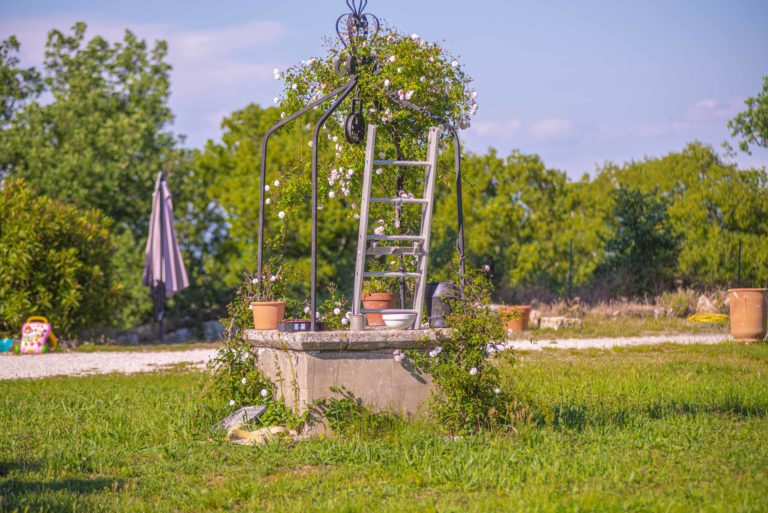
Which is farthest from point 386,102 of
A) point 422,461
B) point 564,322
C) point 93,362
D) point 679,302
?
point 679,302

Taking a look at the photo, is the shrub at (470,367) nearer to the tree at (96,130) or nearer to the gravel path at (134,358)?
the gravel path at (134,358)

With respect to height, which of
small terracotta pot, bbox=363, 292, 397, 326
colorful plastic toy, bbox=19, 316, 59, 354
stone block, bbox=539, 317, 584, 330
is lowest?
colorful plastic toy, bbox=19, 316, 59, 354

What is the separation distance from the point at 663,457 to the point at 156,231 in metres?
12.2

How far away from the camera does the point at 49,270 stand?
48.8ft

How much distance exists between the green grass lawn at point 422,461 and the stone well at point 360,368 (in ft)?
0.84

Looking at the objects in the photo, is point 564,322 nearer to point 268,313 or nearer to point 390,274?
point 268,313

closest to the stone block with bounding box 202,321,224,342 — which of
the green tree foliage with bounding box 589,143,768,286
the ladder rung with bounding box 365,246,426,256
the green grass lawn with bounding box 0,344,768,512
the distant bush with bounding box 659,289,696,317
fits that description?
the distant bush with bounding box 659,289,696,317

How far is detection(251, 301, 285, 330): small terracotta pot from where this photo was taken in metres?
6.69

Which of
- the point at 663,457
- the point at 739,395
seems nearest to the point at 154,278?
the point at 739,395

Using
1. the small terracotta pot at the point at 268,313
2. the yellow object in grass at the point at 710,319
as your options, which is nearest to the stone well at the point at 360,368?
the small terracotta pot at the point at 268,313

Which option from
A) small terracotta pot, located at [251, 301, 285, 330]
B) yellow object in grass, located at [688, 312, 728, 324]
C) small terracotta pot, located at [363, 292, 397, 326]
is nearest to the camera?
small terracotta pot, located at [251, 301, 285, 330]

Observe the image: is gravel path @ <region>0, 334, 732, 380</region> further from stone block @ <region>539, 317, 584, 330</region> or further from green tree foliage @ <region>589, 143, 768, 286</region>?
green tree foliage @ <region>589, 143, 768, 286</region>

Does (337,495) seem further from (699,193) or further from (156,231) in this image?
(699,193)

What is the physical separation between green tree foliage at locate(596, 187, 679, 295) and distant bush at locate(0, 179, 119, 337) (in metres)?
10.2
